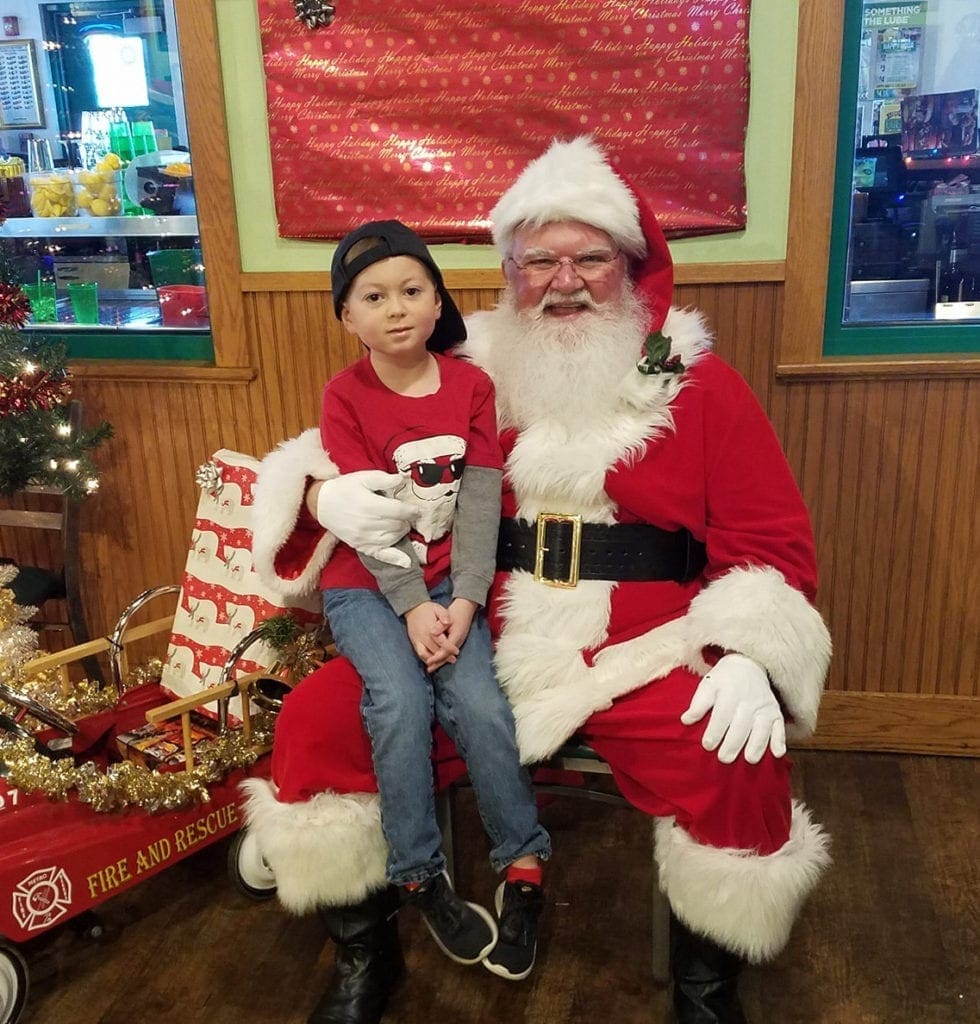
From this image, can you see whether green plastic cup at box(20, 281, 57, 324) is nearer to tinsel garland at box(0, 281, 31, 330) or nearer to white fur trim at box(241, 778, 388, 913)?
tinsel garland at box(0, 281, 31, 330)

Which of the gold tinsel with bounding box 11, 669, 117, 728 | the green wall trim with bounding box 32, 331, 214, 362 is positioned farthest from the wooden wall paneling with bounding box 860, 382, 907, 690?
the gold tinsel with bounding box 11, 669, 117, 728

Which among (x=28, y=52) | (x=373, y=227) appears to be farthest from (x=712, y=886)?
(x=28, y=52)

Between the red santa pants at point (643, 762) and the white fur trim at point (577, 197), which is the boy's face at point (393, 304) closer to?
the white fur trim at point (577, 197)

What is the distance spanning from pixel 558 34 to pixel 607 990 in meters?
2.03

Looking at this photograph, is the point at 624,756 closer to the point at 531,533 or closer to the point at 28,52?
the point at 531,533

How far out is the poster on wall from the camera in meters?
2.15

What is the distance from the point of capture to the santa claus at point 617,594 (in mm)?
1548

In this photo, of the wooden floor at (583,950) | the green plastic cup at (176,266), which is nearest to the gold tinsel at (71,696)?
the wooden floor at (583,950)

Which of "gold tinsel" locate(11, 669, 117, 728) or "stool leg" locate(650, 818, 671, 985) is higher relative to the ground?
"gold tinsel" locate(11, 669, 117, 728)

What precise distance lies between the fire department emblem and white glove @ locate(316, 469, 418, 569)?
825mm

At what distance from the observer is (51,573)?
2631mm

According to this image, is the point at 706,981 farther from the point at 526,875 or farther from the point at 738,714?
the point at 738,714

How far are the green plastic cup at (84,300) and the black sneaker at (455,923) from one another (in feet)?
6.35

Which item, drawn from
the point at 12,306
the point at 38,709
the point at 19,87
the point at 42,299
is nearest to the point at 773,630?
the point at 38,709
